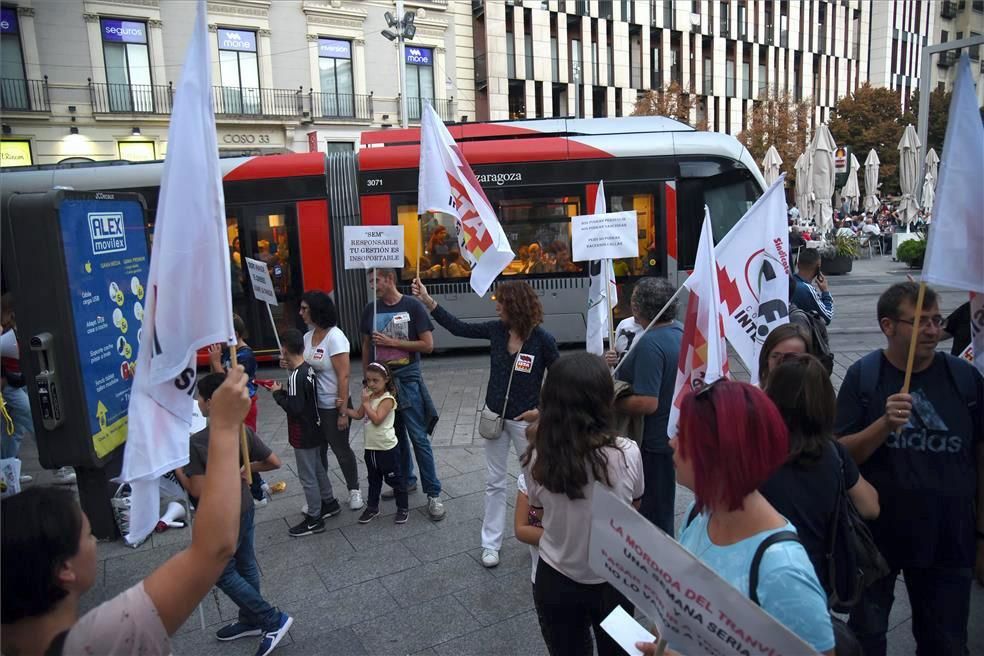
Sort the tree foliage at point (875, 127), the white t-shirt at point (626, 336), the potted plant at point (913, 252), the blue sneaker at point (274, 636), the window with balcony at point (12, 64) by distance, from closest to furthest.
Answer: the blue sneaker at point (274, 636), the white t-shirt at point (626, 336), the potted plant at point (913, 252), the window with balcony at point (12, 64), the tree foliage at point (875, 127)

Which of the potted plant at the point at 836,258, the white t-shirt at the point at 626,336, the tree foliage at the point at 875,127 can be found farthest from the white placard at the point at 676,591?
the tree foliage at the point at 875,127

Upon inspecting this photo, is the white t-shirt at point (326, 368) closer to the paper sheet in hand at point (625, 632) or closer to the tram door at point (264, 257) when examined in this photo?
the paper sheet in hand at point (625, 632)

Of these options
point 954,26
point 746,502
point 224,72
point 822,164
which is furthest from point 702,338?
point 954,26

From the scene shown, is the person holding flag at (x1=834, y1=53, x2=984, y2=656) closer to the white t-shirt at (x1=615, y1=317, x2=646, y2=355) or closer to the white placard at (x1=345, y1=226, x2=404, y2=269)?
the white t-shirt at (x1=615, y1=317, x2=646, y2=355)

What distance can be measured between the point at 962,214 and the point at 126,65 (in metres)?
26.9

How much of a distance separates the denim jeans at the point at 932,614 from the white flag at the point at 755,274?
4.30 feet

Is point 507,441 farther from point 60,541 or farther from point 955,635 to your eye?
point 60,541

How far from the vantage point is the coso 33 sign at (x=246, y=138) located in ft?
82.1

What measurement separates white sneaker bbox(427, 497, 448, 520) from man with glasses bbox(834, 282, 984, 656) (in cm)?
295

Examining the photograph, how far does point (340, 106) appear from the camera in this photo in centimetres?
2656

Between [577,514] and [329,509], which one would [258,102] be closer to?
[329,509]

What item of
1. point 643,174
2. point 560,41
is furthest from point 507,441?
point 560,41

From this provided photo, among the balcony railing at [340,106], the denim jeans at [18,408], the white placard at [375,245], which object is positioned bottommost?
the denim jeans at [18,408]

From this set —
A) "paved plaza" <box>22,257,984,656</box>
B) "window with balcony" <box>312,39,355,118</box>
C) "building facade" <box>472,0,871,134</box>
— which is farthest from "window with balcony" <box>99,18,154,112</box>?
"paved plaza" <box>22,257,984,656</box>
